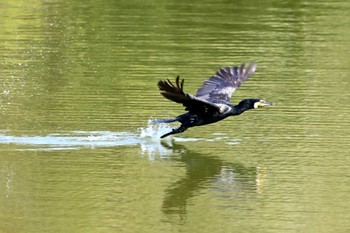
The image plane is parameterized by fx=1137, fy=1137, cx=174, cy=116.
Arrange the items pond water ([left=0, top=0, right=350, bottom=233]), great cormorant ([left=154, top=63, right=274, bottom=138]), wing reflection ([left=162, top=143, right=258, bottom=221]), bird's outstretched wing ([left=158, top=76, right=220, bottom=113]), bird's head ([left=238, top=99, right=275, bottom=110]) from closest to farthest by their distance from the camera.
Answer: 1. pond water ([left=0, top=0, right=350, bottom=233])
2. wing reflection ([left=162, top=143, right=258, bottom=221])
3. bird's outstretched wing ([left=158, top=76, right=220, bottom=113])
4. great cormorant ([left=154, top=63, right=274, bottom=138])
5. bird's head ([left=238, top=99, right=275, bottom=110])

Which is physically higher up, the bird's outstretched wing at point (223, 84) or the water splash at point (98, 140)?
the bird's outstretched wing at point (223, 84)

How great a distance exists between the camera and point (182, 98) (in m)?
13.3

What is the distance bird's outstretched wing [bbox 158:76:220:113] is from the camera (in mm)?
12820

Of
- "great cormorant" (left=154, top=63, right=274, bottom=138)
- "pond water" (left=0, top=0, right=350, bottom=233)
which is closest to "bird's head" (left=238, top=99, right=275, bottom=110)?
"great cormorant" (left=154, top=63, right=274, bottom=138)

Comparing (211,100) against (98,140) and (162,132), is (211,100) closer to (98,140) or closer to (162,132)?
(162,132)

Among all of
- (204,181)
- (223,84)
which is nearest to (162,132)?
(223,84)

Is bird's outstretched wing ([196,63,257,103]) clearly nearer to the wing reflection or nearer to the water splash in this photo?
the water splash

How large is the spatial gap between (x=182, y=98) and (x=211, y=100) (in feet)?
4.98

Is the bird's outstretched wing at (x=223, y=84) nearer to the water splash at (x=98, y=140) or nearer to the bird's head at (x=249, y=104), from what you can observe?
the bird's head at (x=249, y=104)

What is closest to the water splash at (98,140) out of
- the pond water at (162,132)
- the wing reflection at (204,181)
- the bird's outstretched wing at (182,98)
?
the pond water at (162,132)

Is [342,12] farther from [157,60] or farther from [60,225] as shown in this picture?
[60,225]

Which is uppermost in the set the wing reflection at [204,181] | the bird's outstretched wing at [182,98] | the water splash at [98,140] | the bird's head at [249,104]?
the bird's outstretched wing at [182,98]

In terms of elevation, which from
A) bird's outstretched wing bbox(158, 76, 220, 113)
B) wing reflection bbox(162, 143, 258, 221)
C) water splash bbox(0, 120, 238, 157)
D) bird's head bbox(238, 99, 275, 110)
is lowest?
wing reflection bbox(162, 143, 258, 221)

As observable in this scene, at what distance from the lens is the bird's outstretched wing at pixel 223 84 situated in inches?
592
